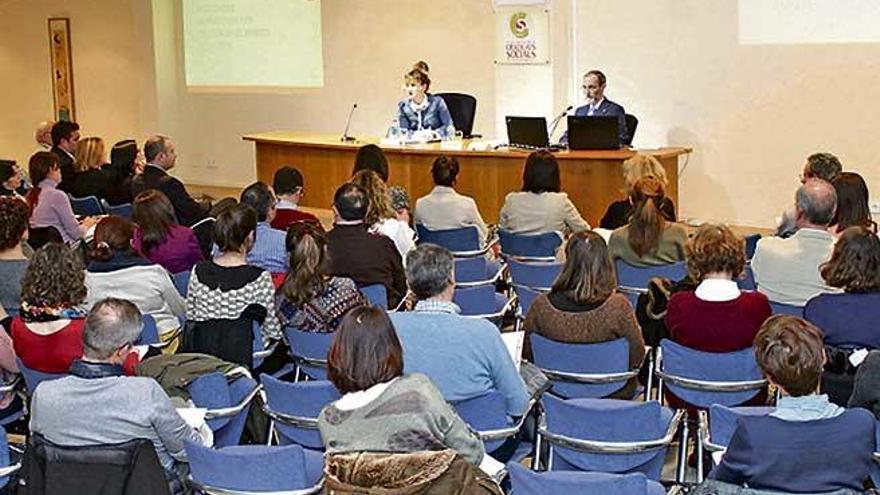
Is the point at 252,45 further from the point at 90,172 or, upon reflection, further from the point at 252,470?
the point at 252,470

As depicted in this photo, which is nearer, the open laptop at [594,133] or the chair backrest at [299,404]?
the chair backrest at [299,404]

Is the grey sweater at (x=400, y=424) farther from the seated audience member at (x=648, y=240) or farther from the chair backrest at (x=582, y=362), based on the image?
the seated audience member at (x=648, y=240)

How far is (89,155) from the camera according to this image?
920 cm

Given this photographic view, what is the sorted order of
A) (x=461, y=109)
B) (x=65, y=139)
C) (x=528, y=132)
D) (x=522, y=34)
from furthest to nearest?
(x=522, y=34), (x=461, y=109), (x=528, y=132), (x=65, y=139)

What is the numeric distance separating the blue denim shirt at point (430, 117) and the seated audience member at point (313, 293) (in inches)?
245

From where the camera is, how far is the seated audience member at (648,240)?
610 centimetres

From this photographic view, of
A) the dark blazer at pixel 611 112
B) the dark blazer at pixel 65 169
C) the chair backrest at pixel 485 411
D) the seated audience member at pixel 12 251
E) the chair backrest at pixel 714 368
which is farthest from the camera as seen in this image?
the dark blazer at pixel 611 112

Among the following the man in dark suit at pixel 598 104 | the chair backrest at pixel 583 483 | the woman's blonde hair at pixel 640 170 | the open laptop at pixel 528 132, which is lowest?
the chair backrest at pixel 583 483

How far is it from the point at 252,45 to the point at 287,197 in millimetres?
8114

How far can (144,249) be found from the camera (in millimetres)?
6211

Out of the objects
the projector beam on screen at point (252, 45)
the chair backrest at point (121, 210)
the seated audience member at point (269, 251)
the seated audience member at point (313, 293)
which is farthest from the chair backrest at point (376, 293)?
the projector beam on screen at point (252, 45)

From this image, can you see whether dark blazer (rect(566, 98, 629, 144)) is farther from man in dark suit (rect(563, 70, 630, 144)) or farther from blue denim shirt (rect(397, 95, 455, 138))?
blue denim shirt (rect(397, 95, 455, 138))

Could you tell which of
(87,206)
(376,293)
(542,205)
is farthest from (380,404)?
(87,206)

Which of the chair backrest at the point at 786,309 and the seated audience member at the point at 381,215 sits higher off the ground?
the seated audience member at the point at 381,215
